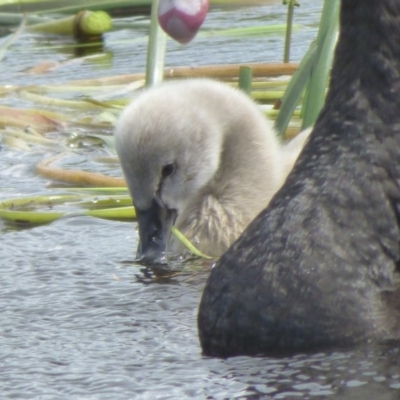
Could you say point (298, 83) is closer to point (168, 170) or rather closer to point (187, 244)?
point (168, 170)

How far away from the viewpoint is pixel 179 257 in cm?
344

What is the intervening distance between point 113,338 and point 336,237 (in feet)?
1.53

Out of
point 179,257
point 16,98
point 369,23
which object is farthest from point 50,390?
point 16,98

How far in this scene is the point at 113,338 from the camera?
2.62 meters

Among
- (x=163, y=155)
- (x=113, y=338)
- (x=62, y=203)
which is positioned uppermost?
(x=163, y=155)

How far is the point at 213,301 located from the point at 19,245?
1037 millimetres

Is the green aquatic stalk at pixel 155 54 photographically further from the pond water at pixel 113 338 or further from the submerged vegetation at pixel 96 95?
the pond water at pixel 113 338

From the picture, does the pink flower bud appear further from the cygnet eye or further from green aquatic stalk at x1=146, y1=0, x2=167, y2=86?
green aquatic stalk at x1=146, y1=0, x2=167, y2=86

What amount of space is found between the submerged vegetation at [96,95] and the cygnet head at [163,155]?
214 millimetres

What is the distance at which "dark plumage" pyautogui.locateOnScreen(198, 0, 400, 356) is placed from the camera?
2.41 meters

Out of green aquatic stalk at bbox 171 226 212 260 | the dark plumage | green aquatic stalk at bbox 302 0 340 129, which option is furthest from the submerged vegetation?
the dark plumage

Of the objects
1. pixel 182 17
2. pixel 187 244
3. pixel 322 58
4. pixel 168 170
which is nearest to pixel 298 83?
pixel 322 58

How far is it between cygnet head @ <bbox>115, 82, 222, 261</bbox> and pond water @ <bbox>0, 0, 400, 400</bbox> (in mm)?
97

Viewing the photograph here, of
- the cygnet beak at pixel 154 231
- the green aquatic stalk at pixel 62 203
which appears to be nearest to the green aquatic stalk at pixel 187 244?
the cygnet beak at pixel 154 231
